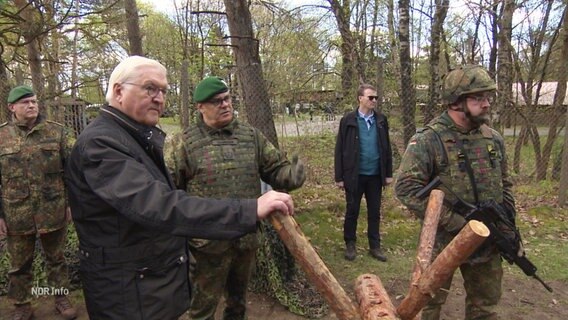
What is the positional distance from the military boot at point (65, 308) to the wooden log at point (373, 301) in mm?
2948

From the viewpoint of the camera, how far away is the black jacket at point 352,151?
468cm

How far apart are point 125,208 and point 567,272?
16.2 ft

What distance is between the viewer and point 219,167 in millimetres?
2717

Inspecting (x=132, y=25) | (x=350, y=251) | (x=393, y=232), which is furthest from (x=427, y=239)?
(x=132, y=25)

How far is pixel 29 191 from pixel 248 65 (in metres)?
2.69

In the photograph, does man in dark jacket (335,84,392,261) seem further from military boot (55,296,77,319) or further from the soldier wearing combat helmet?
military boot (55,296,77,319)

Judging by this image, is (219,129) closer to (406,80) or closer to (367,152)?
(367,152)

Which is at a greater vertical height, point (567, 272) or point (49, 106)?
point (49, 106)

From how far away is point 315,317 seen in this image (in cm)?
364

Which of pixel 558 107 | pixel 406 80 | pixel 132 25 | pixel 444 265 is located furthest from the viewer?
pixel 558 107

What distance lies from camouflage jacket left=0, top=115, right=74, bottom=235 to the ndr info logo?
2.02 ft

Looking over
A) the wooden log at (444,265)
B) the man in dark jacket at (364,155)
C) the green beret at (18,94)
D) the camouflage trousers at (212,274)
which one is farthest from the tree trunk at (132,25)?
the wooden log at (444,265)

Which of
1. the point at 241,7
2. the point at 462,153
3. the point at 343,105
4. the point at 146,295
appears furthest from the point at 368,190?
the point at 343,105

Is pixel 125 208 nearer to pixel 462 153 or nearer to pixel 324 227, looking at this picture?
pixel 462 153
